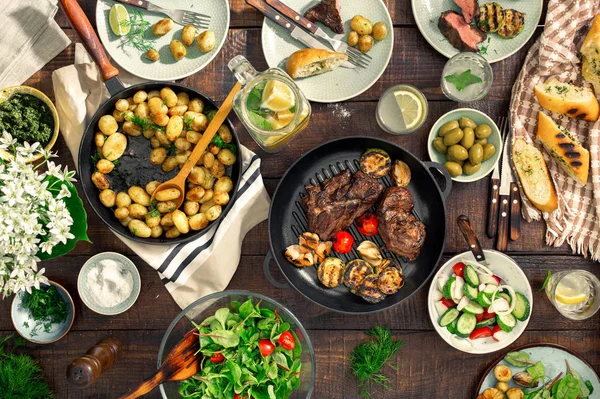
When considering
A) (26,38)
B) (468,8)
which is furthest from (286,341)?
(26,38)

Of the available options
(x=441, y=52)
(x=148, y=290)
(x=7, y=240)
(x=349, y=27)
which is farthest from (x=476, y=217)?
(x=7, y=240)

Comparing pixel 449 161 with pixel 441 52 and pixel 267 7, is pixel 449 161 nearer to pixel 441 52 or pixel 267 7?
pixel 441 52

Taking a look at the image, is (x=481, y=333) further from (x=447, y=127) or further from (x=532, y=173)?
(x=447, y=127)

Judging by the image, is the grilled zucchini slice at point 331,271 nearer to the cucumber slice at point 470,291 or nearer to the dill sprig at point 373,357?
the dill sprig at point 373,357

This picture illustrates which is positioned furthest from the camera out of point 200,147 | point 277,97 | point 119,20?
point 119,20

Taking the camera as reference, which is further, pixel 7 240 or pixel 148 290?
pixel 148 290

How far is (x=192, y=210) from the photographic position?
2650mm

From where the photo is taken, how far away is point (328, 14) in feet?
9.00

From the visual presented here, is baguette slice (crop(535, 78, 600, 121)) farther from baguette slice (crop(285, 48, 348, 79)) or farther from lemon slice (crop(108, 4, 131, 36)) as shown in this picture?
lemon slice (crop(108, 4, 131, 36))

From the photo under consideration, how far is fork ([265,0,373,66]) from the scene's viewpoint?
2.75 metres

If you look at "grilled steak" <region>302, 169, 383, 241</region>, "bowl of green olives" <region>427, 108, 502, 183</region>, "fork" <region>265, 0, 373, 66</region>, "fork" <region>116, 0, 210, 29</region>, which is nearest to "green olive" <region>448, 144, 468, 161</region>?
"bowl of green olives" <region>427, 108, 502, 183</region>

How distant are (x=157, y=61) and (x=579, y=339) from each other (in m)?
2.66

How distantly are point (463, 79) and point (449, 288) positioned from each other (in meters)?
1.05

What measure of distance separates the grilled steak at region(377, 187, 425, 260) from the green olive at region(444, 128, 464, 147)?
0.32 meters
